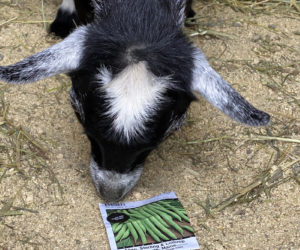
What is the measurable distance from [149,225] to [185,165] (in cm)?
67

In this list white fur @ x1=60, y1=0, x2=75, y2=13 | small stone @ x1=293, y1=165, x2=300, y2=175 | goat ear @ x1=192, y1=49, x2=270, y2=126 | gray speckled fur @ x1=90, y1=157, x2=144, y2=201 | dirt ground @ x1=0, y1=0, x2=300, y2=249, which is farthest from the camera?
white fur @ x1=60, y1=0, x2=75, y2=13

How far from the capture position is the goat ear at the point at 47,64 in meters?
2.80

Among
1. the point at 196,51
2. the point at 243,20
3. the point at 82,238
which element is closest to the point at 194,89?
the point at 196,51

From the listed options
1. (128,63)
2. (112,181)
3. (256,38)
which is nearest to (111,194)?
(112,181)

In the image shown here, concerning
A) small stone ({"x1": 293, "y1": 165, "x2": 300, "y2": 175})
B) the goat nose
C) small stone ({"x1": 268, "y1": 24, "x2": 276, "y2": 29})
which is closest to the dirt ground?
small stone ({"x1": 293, "y1": 165, "x2": 300, "y2": 175})

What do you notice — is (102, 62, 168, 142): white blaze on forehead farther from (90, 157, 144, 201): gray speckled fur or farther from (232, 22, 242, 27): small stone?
(232, 22, 242, 27): small stone

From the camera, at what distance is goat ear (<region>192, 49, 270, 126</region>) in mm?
2863

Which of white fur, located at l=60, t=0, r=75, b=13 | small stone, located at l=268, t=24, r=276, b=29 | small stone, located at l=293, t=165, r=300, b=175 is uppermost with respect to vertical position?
white fur, located at l=60, t=0, r=75, b=13

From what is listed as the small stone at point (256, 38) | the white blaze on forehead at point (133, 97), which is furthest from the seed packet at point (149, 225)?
the small stone at point (256, 38)

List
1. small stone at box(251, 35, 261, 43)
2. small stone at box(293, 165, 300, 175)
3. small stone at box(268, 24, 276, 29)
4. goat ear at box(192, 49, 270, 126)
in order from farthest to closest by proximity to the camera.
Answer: small stone at box(268, 24, 276, 29) < small stone at box(251, 35, 261, 43) < small stone at box(293, 165, 300, 175) < goat ear at box(192, 49, 270, 126)

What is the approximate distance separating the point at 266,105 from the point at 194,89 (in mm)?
1521

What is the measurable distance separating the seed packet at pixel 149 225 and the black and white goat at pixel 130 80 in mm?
308

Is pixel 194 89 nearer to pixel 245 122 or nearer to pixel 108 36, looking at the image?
pixel 245 122

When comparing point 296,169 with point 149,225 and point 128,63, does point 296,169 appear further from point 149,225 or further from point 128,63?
point 128,63
